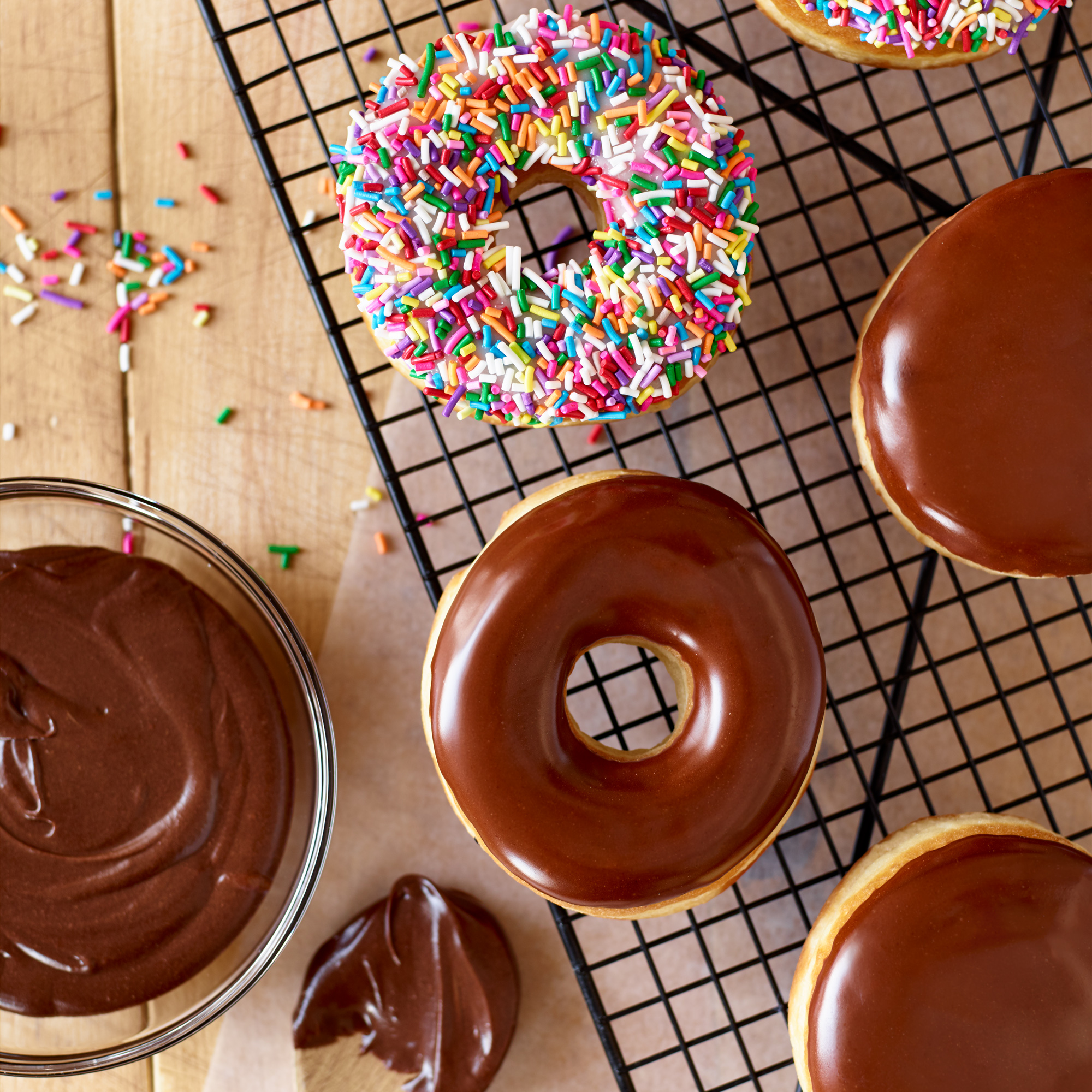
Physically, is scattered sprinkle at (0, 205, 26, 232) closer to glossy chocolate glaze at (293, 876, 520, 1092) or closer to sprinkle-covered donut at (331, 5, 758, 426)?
sprinkle-covered donut at (331, 5, 758, 426)

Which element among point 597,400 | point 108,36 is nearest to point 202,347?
point 108,36

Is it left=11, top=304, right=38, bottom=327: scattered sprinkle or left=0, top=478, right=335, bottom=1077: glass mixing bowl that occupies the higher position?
left=11, top=304, right=38, bottom=327: scattered sprinkle

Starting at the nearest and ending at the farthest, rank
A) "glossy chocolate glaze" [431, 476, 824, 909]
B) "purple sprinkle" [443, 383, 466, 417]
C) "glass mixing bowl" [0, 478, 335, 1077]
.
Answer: "glossy chocolate glaze" [431, 476, 824, 909] < "purple sprinkle" [443, 383, 466, 417] < "glass mixing bowl" [0, 478, 335, 1077]

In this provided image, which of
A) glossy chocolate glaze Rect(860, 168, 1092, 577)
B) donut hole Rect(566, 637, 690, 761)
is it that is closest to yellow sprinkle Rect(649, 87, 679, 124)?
glossy chocolate glaze Rect(860, 168, 1092, 577)

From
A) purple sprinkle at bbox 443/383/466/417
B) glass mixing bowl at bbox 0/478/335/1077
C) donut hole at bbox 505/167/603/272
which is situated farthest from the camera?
donut hole at bbox 505/167/603/272

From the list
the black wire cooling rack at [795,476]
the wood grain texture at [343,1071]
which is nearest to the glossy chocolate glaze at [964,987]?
the black wire cooling rack at [795,476]

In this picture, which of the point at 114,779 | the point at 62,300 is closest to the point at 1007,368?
the point at 114,779
